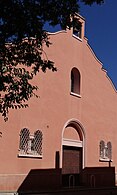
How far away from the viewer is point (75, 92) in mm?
23625

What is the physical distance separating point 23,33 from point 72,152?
16.2 metres

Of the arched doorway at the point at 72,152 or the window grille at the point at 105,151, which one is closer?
the arched doorway at the point at 72,152

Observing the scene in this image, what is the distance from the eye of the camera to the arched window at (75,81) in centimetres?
2359

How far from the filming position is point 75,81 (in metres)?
24.0

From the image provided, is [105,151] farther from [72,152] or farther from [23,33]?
[23,33]

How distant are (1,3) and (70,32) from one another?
52.7ft

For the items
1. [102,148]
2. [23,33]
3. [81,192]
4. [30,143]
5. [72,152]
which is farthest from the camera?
[102,148]

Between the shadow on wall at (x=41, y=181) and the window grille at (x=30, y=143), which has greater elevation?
the window grille at (x=30, y=143)

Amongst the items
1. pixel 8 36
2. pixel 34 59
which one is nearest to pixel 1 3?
pixel 8 36

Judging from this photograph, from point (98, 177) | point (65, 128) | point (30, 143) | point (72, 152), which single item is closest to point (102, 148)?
point (98, 177)

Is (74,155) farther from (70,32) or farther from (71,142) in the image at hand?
(70,32)

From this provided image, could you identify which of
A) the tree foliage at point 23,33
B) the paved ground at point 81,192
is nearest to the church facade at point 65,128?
the paved ground at point 81,192

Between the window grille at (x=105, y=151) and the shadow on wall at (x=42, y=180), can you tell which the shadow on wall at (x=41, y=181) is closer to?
the shadow on wall at (x=42, y=180)

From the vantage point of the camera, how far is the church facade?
1794cm
